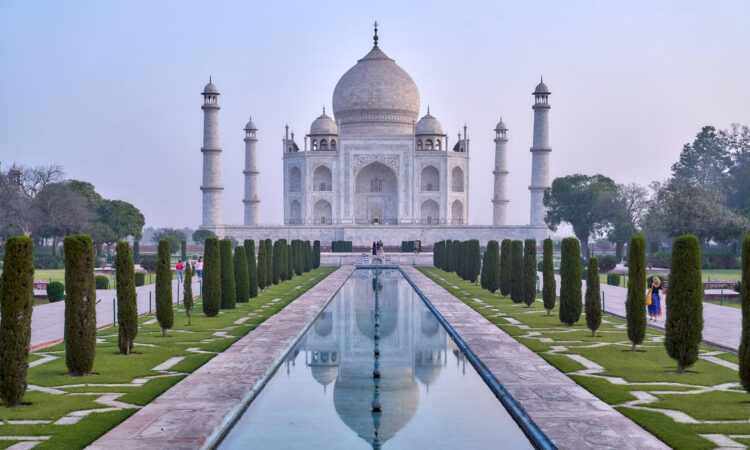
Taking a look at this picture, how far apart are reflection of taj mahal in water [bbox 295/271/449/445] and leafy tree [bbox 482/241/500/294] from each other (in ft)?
10.0

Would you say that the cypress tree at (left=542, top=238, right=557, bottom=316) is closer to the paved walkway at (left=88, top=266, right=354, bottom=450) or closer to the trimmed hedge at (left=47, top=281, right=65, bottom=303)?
the paved walkway at (left=88, top=266, right=354, bottom=450)

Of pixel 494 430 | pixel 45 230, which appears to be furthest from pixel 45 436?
pixel 45 230

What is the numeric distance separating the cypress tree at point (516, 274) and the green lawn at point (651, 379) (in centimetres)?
310

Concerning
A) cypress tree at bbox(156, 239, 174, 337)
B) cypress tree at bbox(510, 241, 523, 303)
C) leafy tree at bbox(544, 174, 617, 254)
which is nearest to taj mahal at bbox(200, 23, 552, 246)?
leafy tree at bbox(544, 174, 617, 254)

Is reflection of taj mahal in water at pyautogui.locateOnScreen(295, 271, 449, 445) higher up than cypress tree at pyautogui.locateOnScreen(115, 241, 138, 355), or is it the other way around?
cypress tree at pyautogui.locateOnScreen(115, 241, 138, 355)

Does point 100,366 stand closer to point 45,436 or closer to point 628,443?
point 45,436

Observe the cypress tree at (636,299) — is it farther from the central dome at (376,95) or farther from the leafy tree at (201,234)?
the central dome at (376,95)

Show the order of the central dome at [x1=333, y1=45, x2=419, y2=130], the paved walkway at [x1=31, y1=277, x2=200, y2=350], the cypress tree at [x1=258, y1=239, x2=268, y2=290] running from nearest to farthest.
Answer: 1. the paved walkway at [x1=31, y1=277, x2=200, y2=350]
2. the cypress tree at [x1=258, y1=239, x2=268, y2=290]
3. the central dome at [x1=333, y1=45, x2=419, y2=130]

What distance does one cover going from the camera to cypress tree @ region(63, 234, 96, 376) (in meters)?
9.05

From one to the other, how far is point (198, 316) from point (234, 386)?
7.32m

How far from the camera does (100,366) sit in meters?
9.77

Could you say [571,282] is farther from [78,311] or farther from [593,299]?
[78,311]

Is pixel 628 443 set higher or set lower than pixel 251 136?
lower

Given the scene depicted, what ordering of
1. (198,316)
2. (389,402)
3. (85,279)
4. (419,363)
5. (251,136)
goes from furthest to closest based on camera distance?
1. (251,136)
2. (198,316)
3. (419,363)
4. (85,279)
5. (389,402)
